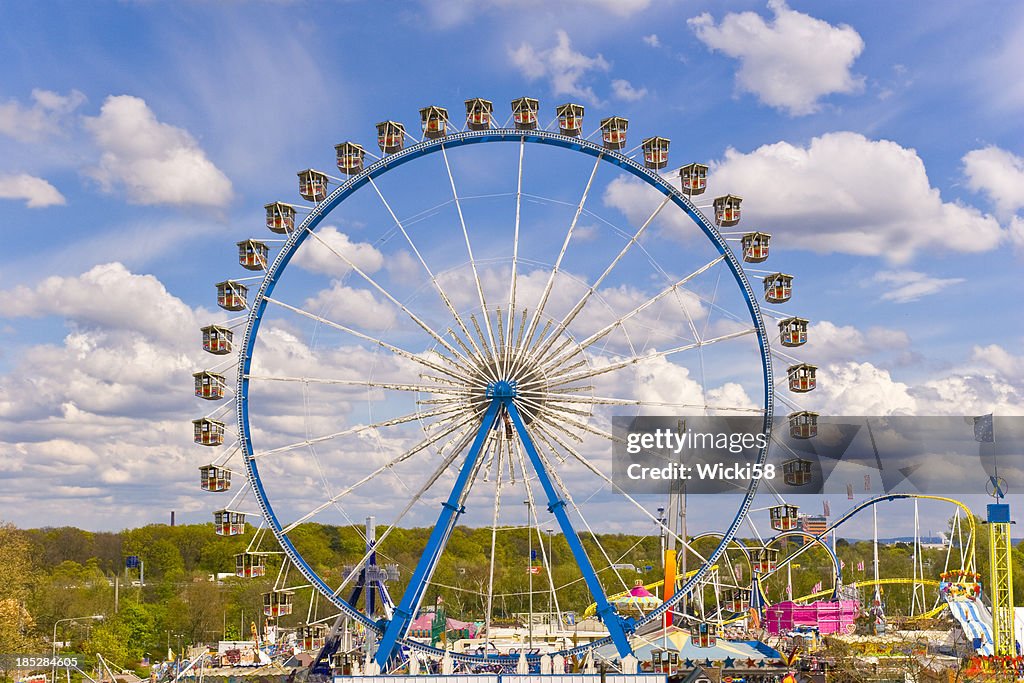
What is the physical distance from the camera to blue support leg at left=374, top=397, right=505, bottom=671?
4041 cm

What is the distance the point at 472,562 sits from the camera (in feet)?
363

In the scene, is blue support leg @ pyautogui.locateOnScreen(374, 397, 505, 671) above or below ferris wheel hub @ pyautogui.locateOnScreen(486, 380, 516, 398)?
A: below

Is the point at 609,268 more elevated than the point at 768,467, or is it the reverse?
the point at 609,268

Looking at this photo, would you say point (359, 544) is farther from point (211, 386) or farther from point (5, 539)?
point (211, 386)

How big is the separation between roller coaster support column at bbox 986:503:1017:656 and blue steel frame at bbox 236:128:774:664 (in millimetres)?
14262

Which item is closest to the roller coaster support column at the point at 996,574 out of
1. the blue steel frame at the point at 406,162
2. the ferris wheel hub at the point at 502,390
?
the blue steel frame at the point at 406,162

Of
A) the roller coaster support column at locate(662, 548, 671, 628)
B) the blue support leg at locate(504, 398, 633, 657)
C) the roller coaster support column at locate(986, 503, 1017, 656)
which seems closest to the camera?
the blue support leg at locate(504, 398, 633, 657)

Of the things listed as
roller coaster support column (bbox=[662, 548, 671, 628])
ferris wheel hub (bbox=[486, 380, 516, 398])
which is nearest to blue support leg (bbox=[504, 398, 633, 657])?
ferris wheel hub (bbox=[486, 380, 516, 398])

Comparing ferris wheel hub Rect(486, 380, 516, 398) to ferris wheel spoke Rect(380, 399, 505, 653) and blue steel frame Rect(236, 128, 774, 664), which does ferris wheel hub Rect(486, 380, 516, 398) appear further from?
blue steel frame Rect(236, 128, 774, 664)

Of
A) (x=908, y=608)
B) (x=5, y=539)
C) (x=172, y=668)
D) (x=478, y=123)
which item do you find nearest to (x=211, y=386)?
(x=478, y=123)

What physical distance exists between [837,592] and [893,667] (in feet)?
75.4

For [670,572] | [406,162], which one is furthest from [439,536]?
[670,572]

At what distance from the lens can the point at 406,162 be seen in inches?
1757

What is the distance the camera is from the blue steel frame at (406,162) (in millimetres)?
40812
